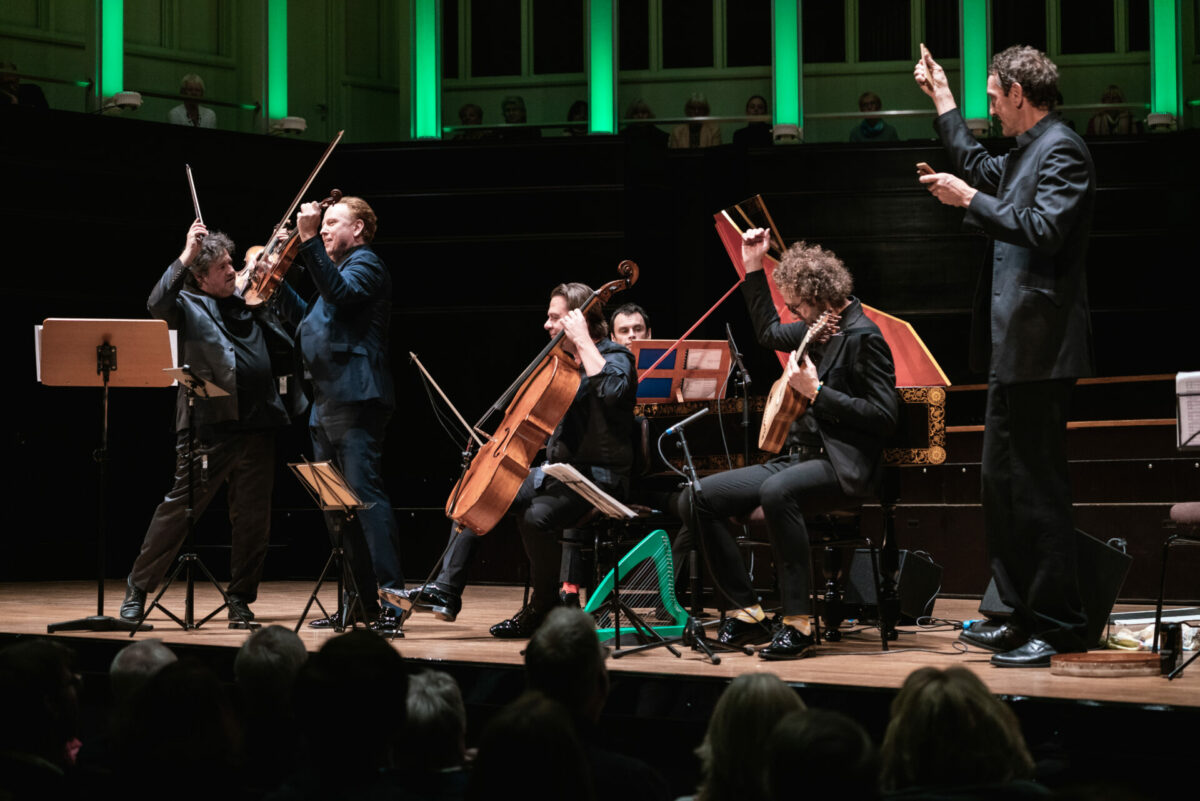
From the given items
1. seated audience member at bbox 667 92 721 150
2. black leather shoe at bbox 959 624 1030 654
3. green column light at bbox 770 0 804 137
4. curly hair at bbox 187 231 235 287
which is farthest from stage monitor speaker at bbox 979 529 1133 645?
green column light at bbox 770 0 804 137

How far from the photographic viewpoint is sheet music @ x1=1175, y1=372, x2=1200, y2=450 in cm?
403

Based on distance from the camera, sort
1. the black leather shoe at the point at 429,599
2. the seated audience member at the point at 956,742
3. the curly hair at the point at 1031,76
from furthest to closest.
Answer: the black leather shoe at the point at 429,599 < the curly hair at the point at 1031,76 < the seated audience member at the point at 956,742

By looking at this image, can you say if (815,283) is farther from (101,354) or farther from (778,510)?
(101,354)

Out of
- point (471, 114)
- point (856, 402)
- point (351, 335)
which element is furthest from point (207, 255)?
point (471, 114)

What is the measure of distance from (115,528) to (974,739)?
7388 millimetres

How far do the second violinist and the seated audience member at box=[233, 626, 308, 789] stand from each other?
193 centimetres

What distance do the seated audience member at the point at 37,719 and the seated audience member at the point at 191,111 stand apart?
756 centimetres

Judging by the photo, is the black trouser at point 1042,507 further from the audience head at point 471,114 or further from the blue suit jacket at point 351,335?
the audience head at point 471,114

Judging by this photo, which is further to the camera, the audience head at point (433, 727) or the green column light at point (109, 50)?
the green column light at point (109, 50)

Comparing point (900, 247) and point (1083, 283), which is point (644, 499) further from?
point (900, 247)

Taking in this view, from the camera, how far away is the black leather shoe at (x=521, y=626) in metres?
4.71

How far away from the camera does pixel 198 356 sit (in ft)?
17.7

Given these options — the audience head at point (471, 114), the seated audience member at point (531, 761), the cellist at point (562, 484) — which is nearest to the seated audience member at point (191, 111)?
the audience head at point (471, 114)

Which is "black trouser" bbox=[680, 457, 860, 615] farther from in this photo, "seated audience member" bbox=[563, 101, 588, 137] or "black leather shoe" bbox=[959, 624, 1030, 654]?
"seated audience member" bbox=[563, 101, 588, 137]
